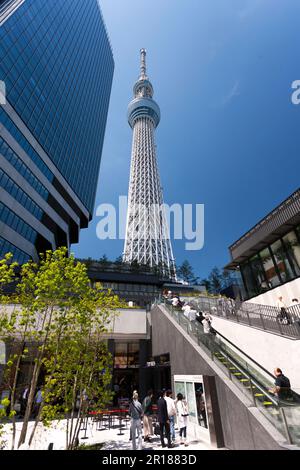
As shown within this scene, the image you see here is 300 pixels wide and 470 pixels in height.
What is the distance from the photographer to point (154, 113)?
123 metres

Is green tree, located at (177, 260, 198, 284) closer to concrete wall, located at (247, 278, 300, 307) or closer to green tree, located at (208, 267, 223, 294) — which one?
green tree, located at (208, 267, 223, 294)

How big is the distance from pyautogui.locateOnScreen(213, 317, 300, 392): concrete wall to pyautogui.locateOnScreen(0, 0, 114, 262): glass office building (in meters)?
31.4

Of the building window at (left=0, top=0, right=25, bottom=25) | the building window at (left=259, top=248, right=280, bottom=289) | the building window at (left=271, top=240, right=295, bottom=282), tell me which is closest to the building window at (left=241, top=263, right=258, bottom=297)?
the building window at (left=259, top=248, right=280, bottom=289)

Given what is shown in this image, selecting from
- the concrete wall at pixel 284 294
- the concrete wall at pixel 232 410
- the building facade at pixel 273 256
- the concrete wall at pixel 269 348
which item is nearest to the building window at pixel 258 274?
the building facade at pixel 273 256

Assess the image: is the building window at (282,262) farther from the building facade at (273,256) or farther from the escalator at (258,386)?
the escalator at (258,386)

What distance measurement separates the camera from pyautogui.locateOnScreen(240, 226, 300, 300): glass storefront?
14.3 meters

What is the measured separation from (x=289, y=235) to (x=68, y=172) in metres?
48.1

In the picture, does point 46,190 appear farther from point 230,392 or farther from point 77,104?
point 230,392

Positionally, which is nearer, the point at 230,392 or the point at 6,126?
the point at 230,392

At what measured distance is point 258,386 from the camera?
675 centimetres

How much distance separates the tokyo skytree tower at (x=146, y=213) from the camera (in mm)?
83188

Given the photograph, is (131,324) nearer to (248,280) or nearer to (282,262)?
(248,280)

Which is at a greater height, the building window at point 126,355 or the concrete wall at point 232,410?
the building window at point 126,355

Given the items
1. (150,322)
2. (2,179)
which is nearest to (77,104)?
(2,179)
